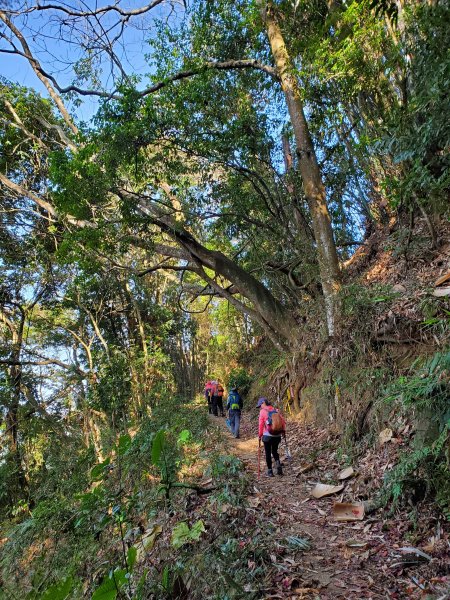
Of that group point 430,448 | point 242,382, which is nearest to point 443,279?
point 430,448

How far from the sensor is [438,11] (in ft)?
15.2

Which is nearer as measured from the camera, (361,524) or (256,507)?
(361,524)

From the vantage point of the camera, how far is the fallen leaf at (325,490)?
227 inches

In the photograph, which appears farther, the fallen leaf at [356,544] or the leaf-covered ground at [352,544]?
the fallen leaf at [356,544]

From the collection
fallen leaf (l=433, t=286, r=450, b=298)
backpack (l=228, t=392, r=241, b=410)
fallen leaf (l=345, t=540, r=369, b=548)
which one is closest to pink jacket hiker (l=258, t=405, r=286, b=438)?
fallen leaf (l=345, t=540, r=369, b=548)

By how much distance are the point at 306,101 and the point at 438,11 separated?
6454mm

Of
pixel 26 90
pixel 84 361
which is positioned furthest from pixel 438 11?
pixel 84 361

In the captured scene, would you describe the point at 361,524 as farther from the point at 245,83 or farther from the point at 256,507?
the point at 245,83

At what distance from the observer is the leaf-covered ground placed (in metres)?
3.51

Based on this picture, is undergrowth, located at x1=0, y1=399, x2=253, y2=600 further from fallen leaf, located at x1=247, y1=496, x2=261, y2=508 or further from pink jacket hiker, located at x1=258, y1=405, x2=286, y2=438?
pink jacket hiker, located at x1=258, y1=405, x2=286, y2=438

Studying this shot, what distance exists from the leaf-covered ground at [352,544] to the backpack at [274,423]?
0.87m

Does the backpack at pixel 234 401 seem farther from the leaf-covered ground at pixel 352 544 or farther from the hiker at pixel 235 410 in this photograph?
the leaf-covered ground at pixel 352 544

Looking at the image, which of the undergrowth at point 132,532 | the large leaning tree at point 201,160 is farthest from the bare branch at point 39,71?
the undergrowth at point 132,532

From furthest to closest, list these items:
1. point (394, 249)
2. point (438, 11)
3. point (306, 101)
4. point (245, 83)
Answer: point (245, 83), point (306, 101), point (394, 249), point (438, 11)
